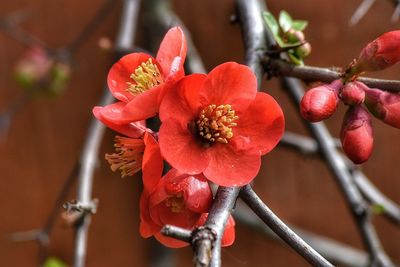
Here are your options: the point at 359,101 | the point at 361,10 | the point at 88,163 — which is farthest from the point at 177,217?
the point at 361,10

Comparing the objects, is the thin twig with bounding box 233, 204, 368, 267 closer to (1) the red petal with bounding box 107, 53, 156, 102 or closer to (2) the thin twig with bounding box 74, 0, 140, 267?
(2) the thin twig with bounding box 74, 0, 140, 267

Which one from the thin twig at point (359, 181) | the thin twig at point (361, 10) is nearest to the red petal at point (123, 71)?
the thin twig at point (361, 10)

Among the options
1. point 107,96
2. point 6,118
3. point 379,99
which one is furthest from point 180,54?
point 6,118

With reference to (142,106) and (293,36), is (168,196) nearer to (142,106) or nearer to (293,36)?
(142,106)

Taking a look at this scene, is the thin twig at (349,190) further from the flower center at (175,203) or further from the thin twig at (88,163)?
the flower center at (175,203)

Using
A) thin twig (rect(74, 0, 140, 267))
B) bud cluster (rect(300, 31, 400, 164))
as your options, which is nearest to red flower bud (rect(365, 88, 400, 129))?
bud cluster (rect(300, 31, 400, 164))
